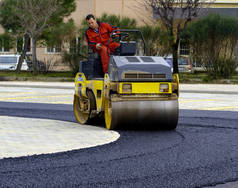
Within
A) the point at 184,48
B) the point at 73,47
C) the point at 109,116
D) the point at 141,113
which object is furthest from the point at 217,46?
the point at 141,113

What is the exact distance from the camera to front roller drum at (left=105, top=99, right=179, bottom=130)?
9.77m

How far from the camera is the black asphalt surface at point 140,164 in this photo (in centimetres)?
619

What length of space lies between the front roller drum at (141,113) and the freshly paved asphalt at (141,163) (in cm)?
21

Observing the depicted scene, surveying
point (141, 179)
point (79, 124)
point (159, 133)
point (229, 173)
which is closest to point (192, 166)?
point (229, 173)

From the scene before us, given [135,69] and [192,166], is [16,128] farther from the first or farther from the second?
[192,166]

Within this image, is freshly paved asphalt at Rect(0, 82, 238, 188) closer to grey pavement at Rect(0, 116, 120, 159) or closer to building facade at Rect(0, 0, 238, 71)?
grey pavement at Rect(0, 116, 120, 159)

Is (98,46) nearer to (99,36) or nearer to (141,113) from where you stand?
(99,36)

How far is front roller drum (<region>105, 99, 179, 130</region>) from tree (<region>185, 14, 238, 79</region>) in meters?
19.9

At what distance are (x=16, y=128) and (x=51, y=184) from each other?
A: 14.8ft

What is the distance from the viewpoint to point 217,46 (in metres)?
29.5

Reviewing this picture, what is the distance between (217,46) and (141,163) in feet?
75.8

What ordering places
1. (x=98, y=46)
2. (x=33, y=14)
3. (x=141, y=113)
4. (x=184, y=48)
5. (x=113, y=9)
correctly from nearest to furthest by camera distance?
(x=141, y=113) → (x=98, y=46) → (x=33, y=14) → (x=184, y=48) → (x=113, y=9)

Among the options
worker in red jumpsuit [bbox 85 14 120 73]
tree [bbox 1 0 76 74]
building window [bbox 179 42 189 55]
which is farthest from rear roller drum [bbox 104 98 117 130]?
tree [bbox 1 0 76 74]

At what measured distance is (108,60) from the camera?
10766 millimetres
